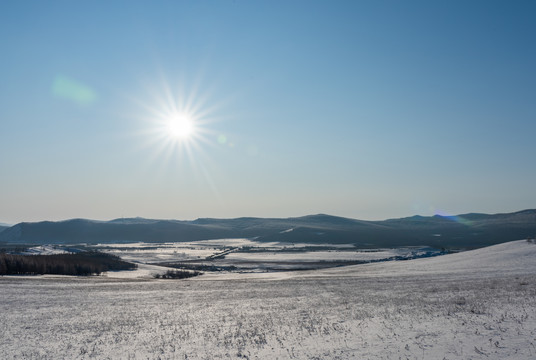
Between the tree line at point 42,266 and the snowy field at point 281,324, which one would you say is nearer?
the snowy field at point 281,324

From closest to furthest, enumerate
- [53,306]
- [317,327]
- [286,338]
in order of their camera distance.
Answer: [286,338] < [317,327] < [53,306]

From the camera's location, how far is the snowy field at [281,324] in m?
15.5

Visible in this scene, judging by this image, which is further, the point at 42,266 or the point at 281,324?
the point at 42,266

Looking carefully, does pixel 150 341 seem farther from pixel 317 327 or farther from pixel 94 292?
pixel 94 292

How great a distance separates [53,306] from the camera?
27.4m

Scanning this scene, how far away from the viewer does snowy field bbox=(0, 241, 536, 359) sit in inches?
611

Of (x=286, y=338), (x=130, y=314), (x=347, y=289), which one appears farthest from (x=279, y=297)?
(x=286, y=338)

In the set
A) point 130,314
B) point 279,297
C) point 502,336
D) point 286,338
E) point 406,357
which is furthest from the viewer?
point 279,297

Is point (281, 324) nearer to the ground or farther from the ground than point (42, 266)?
nearer to the ground

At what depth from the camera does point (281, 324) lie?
20.2m

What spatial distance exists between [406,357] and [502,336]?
418cm

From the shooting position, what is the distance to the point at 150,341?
1773 centimetres

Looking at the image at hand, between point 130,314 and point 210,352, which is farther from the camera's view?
point 130,314

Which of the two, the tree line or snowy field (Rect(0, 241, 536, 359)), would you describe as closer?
snowy field (Rect(0, 241, 536, 359))
